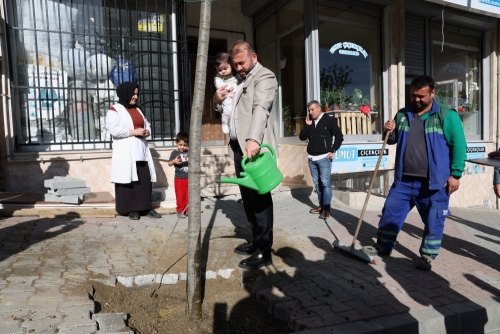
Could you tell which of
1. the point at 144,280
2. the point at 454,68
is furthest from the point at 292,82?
the point at 144,280

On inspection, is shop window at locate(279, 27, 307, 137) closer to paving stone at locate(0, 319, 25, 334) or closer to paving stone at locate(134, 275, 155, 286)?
paving stone at locate(134, 275, 155, 286)

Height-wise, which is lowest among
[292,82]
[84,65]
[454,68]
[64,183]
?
[64,183]

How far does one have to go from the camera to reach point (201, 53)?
2666 mm

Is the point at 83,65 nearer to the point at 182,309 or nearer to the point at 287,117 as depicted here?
the point at 287,117

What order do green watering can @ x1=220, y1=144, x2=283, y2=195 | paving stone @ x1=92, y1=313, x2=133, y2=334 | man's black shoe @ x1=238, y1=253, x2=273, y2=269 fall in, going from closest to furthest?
paving stone @ x1=92, y1=313, x2=133, y2=334
green watering can @ x1=220, y1=144, x2=283, y2=195
man's black shoe @ x1=238, y1=253, x2=273, y2=269

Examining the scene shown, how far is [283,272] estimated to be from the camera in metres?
3.55

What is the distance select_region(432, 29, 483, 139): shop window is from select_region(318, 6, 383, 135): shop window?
2581mm

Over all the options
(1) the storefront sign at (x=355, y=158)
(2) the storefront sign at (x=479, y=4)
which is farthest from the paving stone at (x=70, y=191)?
(2) the storefront sign at (x=479, y=4)

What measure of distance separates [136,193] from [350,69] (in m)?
6.00

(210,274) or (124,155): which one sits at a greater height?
(124,155)

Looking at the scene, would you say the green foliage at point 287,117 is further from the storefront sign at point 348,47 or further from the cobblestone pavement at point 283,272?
the cobblestone pavement at point 283,272

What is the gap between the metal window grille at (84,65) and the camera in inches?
272

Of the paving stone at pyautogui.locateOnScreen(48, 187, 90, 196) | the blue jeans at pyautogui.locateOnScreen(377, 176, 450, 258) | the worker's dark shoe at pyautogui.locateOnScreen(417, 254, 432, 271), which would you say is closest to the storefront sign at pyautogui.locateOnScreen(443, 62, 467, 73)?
the blue jeans at pyautogui.locateOnScreen(377, 176, 450, 258)

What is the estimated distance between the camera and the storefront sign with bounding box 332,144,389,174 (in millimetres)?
8273
